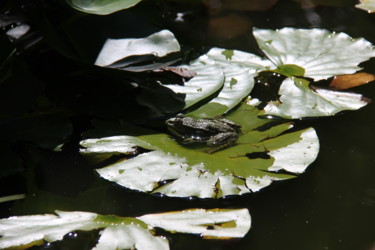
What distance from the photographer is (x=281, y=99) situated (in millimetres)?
2141

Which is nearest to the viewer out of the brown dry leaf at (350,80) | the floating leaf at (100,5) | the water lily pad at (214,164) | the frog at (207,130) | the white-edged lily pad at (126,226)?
the white-edged lily pad at (126,226)

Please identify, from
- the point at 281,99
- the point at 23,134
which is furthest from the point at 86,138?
the point at 281,99

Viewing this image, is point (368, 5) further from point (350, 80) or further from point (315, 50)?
point (350, 80)

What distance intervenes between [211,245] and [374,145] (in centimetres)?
82

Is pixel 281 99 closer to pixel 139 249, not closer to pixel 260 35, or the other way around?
pixel 260 35

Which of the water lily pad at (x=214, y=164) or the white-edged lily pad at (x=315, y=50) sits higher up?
the white-edged lily pad at (x=315, y=50)

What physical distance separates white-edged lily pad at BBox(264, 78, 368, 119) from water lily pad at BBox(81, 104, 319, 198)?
0.12m

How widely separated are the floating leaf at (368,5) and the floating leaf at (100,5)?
143 centimetres

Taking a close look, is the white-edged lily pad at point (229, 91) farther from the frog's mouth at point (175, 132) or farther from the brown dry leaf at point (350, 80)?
the brown dry leaf at point (350, 80)

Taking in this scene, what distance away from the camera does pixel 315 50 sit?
2414 mm

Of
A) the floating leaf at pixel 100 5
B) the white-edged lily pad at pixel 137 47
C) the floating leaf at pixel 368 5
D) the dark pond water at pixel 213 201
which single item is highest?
the floating leaf at pixel 100 5

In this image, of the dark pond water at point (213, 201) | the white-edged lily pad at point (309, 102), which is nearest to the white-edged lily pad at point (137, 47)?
the dark pond water at point (213, 201)

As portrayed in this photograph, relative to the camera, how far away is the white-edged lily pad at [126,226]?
1515mm

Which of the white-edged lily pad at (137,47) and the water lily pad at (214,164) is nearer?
the water lily pad at (214,164)
